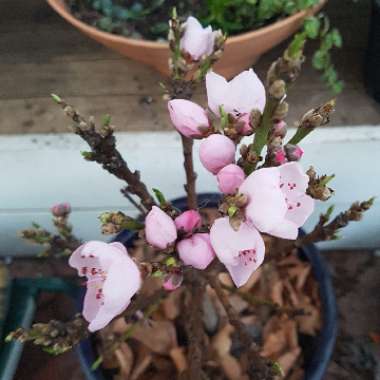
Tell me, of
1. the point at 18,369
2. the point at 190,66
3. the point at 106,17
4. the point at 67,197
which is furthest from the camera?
Answer: the point at 18,369

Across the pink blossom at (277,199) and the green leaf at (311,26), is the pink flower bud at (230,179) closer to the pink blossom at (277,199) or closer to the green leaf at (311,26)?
the pink blossom at (277,199)

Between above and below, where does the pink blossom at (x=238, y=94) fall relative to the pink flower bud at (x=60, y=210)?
below

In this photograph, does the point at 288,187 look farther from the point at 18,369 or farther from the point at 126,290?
the point at 18,369

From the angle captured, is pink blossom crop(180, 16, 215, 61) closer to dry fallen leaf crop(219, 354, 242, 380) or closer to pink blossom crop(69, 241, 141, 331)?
pink blossom crop(69, 241, 141, 331)

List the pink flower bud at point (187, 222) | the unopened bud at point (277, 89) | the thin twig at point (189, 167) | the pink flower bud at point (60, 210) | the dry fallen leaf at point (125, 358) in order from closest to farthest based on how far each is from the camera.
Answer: the unopened bud at point (277, 89)
the pink flower bud at point (187, 222)
the thin twig at point (189, 167)
the pink flower bud at point (60, 210)
the dry fallen leaf at point (125, 358)

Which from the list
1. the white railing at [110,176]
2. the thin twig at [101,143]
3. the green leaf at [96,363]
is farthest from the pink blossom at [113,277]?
the white railing at [110,176]

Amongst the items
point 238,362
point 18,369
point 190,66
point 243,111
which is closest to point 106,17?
point 190,66

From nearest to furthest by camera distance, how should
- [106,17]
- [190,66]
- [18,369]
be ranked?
[190,66]
[106,17]
[18,369]
